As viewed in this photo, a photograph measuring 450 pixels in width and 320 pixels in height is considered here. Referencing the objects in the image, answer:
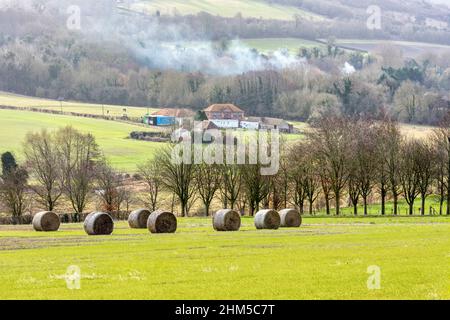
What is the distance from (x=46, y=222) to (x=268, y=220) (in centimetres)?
1726

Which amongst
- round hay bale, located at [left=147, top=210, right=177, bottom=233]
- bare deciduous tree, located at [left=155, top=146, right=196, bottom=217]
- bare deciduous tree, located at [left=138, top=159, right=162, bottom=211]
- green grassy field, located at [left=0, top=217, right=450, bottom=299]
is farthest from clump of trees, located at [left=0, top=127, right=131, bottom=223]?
green grassy field, located at [left=0, top=217, right=450, bottom=299]

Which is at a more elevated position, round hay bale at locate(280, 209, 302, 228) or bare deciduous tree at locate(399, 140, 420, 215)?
bare deciduous tree at locate(399, 140, 420, 215)

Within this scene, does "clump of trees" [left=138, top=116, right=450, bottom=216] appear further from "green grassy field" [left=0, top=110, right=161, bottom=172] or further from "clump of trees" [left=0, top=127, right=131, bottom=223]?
"green grassy field" [left=0, top=110, right=161, bottom=172]

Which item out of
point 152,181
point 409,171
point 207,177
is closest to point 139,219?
point 207,177

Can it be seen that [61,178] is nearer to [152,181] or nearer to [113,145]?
[152,181]

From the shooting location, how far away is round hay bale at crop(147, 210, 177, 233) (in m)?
61.5

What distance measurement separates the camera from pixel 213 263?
114ft

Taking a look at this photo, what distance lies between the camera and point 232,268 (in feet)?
105

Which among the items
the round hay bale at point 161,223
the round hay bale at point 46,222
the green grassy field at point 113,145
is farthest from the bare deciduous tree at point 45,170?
the round hay bale at point 161,223

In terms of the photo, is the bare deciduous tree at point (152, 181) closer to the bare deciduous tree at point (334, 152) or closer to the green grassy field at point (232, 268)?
the bare deciduous tree at point (334, 152)

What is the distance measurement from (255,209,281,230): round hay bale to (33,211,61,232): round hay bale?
52.0 feet

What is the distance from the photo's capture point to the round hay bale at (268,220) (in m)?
65.9
